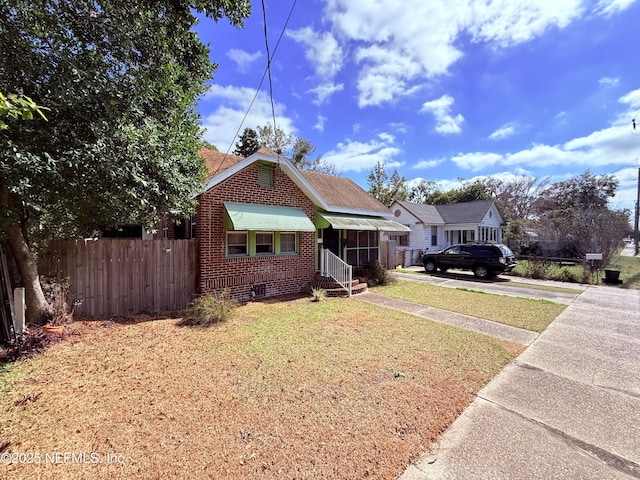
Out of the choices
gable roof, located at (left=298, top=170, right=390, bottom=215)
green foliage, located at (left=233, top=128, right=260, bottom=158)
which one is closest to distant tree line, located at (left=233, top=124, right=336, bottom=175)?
green foliage, located at (left=233, top=128, right=260, bottom=158)

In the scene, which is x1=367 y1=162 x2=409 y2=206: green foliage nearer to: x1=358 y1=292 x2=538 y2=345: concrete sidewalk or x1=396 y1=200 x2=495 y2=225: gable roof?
x1=396 y1=200 x2=495 y2=225: gable roof

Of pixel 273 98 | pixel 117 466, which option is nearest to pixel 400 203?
pixel 273 98

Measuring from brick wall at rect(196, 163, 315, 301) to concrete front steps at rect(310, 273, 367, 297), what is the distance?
33 centimetres

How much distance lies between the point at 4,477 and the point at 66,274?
5.23m

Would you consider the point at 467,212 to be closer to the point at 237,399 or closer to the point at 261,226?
the point at 261,226

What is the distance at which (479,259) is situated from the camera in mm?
16016

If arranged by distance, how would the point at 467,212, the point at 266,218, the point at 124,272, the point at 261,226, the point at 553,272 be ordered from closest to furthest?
the point at 124,272, the point at 261,226, the point at 266,218, the point at 553,272, the point at 467,212

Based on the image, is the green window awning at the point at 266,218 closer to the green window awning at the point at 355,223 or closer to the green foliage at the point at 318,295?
the green window awning at the point at 355,223

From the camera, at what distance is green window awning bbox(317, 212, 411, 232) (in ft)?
37.4

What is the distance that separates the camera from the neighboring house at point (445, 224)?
2495 cm

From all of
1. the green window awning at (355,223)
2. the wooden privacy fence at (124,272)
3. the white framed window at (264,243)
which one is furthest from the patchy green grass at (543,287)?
the wooden privacy fence at (124,272)

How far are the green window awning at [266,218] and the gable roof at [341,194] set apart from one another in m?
2.04

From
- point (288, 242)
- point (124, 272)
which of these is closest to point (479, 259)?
point (288, 242)

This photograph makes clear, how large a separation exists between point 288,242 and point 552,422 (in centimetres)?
871
